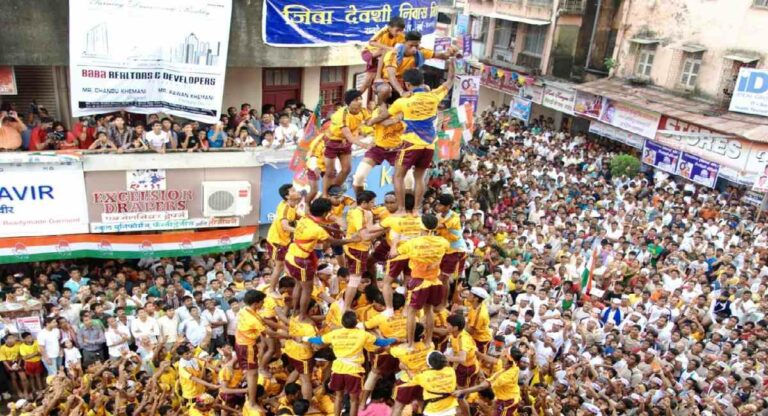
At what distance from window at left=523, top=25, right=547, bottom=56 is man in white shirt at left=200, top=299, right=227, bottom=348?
2501 centimetres

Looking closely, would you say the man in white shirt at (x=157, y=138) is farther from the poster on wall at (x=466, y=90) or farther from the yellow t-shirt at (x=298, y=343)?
the poster on wall at (x=466, y=90)

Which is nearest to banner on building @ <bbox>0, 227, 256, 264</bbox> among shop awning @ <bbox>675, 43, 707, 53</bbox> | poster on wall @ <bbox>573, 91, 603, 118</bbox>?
poster on wall @ <bbox>573, 91, 603, 118</bbox>

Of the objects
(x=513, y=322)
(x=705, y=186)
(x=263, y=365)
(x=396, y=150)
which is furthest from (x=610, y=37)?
(x=263, y=365)

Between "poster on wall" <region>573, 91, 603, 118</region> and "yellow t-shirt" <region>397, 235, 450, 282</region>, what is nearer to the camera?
"yellow t-shirt" <region>397, 235, 450, 282</region>

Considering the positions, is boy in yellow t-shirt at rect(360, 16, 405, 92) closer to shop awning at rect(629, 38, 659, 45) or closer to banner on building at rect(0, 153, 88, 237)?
banner on building at rect(0, 153, 88, 237)

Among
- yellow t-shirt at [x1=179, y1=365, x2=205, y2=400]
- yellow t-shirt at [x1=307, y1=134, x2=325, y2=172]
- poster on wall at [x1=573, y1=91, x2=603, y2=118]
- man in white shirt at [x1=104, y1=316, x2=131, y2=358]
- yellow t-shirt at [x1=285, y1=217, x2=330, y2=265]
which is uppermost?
yellow t-shirt at [x1=307, y1=134, x2=325, y2=172]

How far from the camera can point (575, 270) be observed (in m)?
15.1

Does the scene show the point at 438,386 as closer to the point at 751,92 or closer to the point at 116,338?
the point at 116,338

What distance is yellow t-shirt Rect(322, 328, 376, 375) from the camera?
8.44 meters

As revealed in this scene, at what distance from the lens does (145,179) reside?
14336 mm

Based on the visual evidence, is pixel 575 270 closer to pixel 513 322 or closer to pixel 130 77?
pixel 513 322

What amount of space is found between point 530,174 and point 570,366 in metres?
11.5

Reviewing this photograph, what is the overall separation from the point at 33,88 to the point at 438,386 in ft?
38.3

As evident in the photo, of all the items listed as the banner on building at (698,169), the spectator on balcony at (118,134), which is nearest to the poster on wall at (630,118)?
the banner on building at (698,169)
